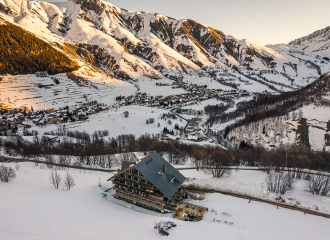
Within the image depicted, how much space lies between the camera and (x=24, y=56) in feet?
585

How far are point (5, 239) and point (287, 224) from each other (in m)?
37.7

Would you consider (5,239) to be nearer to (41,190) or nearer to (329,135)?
(41,190)

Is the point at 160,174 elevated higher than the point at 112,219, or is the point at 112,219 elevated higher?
the point at 160,174

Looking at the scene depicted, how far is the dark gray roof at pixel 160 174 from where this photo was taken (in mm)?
29188

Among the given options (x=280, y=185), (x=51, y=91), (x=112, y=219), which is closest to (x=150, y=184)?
(x=112, y=219)

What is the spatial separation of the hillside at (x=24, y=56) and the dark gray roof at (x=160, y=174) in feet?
628

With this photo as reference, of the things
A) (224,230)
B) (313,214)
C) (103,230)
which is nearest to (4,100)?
(103,230)

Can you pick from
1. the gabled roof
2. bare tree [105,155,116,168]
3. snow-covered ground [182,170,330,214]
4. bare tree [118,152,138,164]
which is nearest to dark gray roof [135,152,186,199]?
the gabled roof

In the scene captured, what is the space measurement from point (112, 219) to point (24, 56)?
217m

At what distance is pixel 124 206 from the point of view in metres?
31.2

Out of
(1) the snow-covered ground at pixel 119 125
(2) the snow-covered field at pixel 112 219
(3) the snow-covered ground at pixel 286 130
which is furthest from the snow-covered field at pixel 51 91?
(2) the snow-covered field at pixel 112 219

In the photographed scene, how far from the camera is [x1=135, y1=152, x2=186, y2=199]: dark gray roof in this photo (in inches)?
1149

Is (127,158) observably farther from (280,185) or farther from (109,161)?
(280,185)

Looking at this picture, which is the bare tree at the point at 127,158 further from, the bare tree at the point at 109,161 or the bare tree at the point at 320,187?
the bare tree at the point at 320,187
